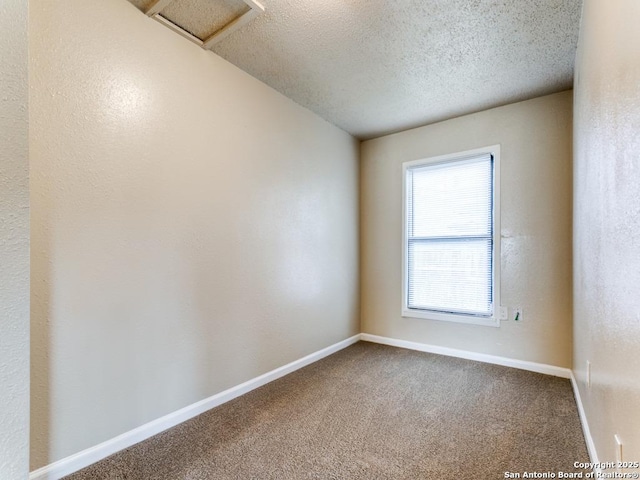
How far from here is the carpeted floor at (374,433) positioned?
5.08 ft

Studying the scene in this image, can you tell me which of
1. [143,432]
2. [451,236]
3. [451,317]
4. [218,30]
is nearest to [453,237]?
[451,236]

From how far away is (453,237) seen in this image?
3.25 m

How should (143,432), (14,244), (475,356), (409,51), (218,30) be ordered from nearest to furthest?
(14,244) < (143,432) < (218,30) < (409,51) < (475,356)

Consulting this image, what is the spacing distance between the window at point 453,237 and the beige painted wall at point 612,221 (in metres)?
1.26

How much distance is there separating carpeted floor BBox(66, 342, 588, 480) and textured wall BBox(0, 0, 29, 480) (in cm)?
85

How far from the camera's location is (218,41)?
6.73 ft

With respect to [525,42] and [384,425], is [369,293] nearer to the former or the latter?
[384,425]

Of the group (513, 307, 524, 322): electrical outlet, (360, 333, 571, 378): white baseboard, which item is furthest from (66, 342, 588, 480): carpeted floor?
(513, 307, 524, 322): electrical outlet

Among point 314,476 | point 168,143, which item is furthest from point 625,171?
point 168,143

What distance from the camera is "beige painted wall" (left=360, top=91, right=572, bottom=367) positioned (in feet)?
8.78

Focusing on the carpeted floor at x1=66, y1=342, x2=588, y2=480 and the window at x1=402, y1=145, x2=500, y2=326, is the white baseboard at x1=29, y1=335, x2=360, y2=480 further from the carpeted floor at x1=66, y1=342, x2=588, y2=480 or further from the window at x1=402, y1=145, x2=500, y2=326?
the window at x1=402, y1=145, x2=500, y2=326

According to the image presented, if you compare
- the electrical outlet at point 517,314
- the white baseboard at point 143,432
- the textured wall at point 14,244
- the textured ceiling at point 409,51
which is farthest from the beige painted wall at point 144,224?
the electrical outlet at point 517,314

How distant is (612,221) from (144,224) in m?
2.19

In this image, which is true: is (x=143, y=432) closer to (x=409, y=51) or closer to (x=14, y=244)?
(x=14, y=244)
